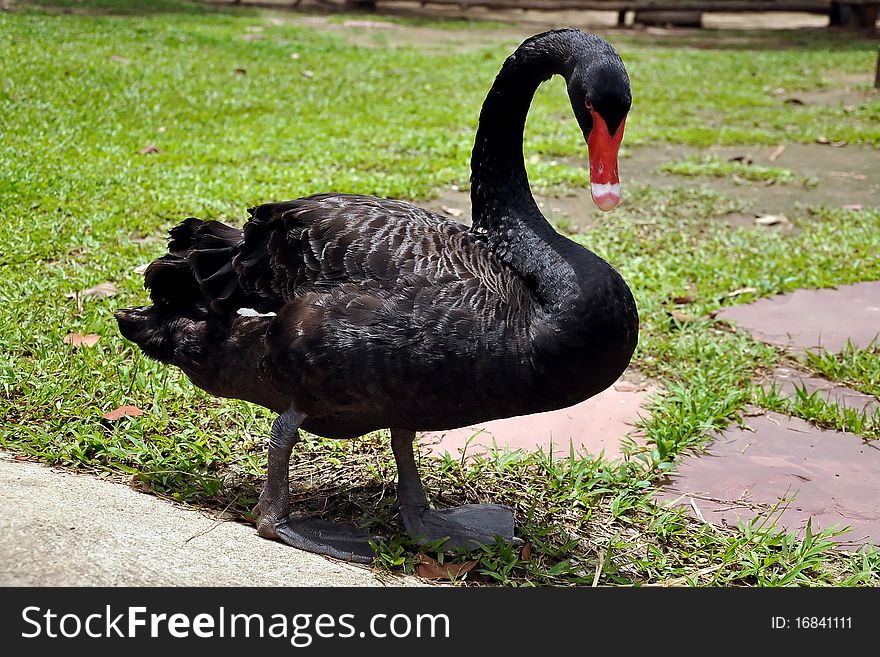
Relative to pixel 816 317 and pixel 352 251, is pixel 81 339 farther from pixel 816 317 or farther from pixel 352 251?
pixel 816 317

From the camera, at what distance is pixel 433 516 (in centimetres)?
281

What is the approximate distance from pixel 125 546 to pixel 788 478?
2044 mm

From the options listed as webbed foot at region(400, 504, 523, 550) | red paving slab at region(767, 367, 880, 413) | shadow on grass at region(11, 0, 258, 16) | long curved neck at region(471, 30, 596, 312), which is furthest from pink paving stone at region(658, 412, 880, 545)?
shadow on grass at region(11, 0, 258, 16)

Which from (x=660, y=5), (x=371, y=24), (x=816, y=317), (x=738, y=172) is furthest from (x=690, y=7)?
(x=816, y=317)

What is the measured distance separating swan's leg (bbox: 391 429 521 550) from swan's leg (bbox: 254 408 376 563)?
0.18 meters

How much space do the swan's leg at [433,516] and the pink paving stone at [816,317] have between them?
1.89 meters

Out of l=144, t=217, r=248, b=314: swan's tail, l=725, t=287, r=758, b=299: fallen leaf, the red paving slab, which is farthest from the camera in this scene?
l=725, t=287, r=758, b=299: fallen leaf

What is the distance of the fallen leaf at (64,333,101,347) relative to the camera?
3672mm

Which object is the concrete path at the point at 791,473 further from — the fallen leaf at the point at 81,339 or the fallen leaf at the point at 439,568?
the fallen leaf at the point at 81,339

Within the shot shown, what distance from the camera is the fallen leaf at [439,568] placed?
2541 millimetres

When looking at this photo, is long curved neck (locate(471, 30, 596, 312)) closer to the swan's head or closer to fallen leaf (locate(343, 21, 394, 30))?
the swan's head

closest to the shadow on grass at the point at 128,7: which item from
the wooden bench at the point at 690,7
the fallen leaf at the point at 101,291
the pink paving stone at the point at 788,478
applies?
the wooden bench at the point at 690,7

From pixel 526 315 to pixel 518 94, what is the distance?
0.71 metres
